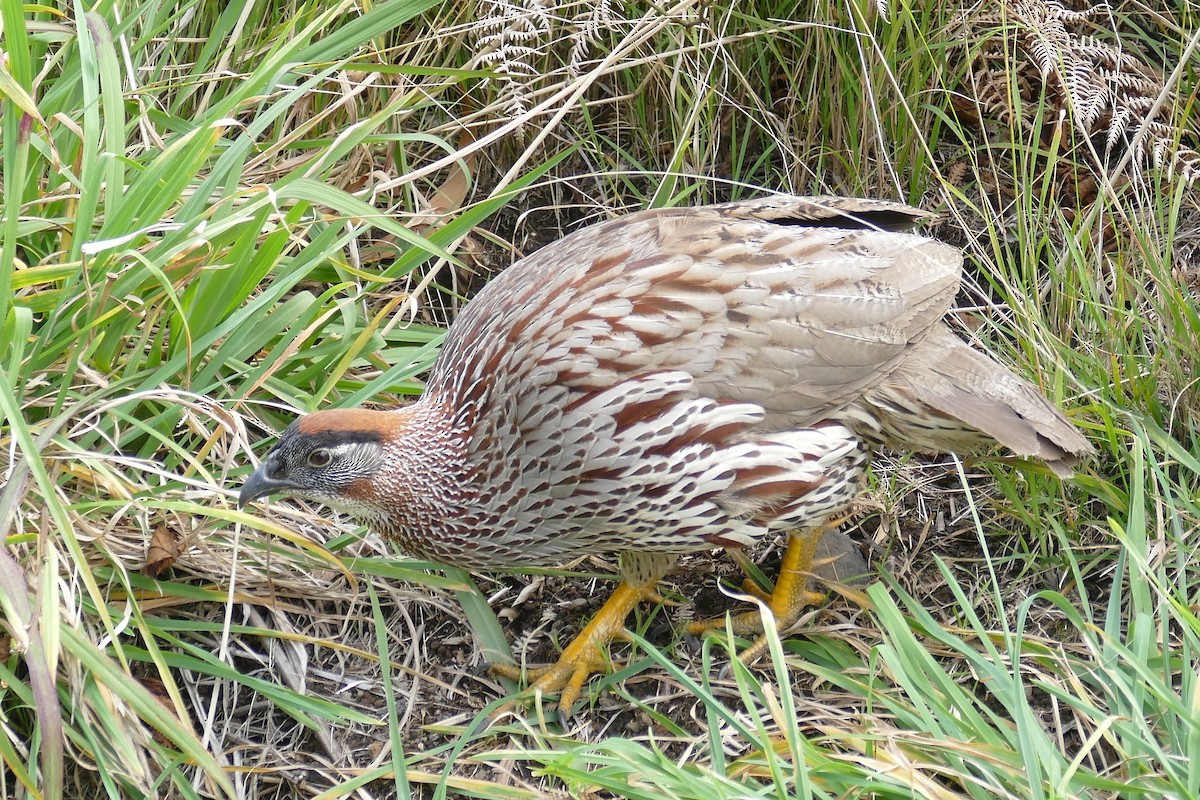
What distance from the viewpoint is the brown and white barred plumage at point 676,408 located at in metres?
3.19

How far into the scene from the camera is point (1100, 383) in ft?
11.7

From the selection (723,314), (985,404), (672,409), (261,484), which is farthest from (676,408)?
(261,484)

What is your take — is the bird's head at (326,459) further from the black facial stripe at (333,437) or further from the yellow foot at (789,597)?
the yellow foot at (789,597)

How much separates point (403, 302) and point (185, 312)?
2.26 ft

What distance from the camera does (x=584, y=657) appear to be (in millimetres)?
3557

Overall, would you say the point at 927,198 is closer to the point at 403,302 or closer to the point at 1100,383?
the point at 1100,383

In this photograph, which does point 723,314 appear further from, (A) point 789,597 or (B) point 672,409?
(A) point 789,597

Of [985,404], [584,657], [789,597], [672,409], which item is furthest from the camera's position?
[789,597]

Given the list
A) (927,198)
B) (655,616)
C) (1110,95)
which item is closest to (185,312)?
(655,616)

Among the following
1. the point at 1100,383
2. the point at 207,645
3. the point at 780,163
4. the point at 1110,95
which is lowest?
the point at 207,645

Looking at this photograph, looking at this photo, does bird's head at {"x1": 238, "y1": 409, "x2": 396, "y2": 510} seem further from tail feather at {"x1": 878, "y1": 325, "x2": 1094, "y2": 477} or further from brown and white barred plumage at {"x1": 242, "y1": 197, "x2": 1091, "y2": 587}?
tail feather at {"x1": 878, "y1": 325, "x2": 1094, "y2": 477}

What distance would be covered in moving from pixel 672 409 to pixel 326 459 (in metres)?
0.86

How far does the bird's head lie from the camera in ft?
10.4

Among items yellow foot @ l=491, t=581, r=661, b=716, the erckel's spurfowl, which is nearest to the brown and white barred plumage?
the erckel's spurfowl
